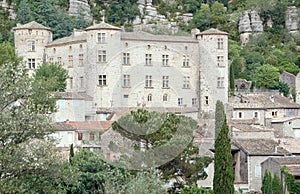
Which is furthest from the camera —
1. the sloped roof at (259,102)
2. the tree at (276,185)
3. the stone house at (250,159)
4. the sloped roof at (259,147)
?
the sloped roof at (259,102)

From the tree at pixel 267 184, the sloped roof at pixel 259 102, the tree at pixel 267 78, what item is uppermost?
the tree at pixel 267 78

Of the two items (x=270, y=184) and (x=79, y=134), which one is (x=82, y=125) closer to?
(x=79, y=134)

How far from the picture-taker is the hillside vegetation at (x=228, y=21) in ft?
215

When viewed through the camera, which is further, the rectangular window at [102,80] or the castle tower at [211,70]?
the castle tower at [211,70]

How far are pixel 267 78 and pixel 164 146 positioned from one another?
112ft

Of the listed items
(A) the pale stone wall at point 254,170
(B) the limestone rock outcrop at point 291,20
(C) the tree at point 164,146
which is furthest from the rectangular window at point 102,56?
(B) the limestone rock outcrop at point 291,20

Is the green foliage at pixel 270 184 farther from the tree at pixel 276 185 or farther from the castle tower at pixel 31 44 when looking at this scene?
the castle tower at pixel 31 44

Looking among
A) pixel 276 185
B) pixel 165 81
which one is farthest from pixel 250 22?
pixel 276 185

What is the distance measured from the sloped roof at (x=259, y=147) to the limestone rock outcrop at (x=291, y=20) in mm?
50715

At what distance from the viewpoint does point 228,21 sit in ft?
266

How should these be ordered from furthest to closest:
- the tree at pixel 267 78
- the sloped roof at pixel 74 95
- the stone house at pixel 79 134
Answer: the tree at pixel 267 78 < the sloped roof at pixel 74 95 < the stone house at pixel 79 134

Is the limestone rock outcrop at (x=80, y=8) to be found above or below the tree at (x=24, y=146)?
above

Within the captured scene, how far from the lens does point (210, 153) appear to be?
107ft

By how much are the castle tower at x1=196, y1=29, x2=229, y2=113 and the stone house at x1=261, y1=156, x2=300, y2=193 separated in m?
16.8
